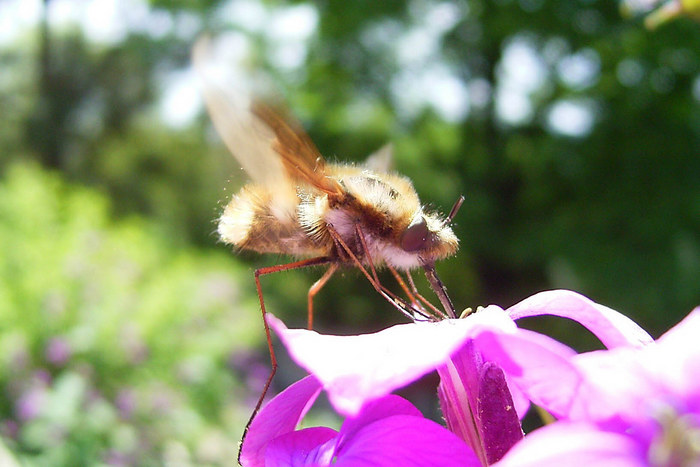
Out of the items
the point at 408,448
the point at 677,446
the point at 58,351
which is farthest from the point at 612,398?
the point at 58,351

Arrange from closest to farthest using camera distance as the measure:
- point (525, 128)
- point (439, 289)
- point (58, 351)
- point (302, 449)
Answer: point (302, 449) < point (439, 289) < point (58, 351) < point (525, 128)

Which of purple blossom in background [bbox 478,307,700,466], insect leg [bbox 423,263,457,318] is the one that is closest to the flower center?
purple blossom in background [bbox 478,307,700,466]

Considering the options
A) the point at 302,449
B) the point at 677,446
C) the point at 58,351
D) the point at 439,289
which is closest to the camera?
the point at 677,446

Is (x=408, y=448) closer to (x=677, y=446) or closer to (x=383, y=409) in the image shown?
(x=383, y=409)

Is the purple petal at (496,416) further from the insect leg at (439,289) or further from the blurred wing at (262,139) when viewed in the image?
the blurred wing at (262,139)

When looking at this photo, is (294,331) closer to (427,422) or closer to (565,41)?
(427,422)

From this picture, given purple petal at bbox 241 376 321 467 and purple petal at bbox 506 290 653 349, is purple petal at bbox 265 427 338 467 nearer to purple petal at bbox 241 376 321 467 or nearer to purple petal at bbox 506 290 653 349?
purple petal at bbox 241 376 321 467

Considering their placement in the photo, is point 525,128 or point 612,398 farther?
point 525,128
